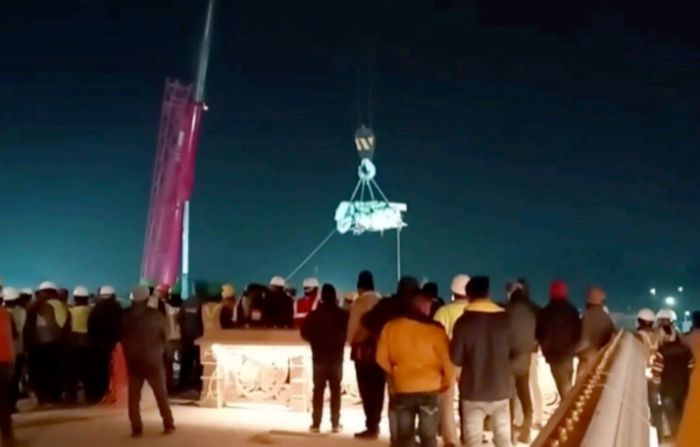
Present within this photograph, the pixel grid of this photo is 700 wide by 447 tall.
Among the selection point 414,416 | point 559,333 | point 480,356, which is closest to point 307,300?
point 559,333

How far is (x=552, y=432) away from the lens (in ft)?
13.6

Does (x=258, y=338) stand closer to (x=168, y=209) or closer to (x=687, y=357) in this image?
(x=687, y=357)

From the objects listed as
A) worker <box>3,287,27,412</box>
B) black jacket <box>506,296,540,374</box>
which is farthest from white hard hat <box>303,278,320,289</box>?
worker <box>3,287,27,412</box>

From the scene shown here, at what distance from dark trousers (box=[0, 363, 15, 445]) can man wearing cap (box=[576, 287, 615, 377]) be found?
6.18m

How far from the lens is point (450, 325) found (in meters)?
9.84

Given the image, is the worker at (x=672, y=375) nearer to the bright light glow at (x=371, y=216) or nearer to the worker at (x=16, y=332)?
the worker at (x=16, y=332)

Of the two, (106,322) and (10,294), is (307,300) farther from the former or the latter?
(10,294)

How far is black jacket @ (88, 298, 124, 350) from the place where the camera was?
14.6 m

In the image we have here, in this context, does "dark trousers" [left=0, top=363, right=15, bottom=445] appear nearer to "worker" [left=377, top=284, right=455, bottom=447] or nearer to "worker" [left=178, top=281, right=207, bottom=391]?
"worker" [left=377, top=284, right=455, bottom=447]

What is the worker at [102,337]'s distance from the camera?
48.1 feet

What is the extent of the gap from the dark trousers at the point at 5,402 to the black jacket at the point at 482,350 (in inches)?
194

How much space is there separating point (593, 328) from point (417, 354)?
4068 mm

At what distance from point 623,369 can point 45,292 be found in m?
10.4

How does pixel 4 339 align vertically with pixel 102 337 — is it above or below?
above
